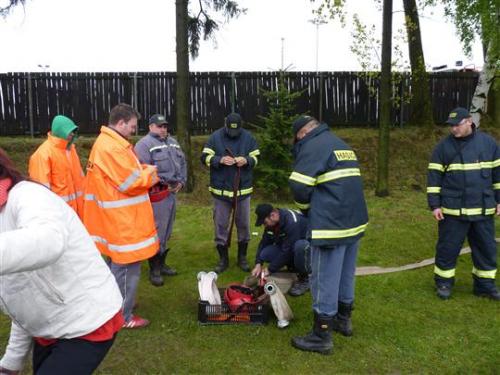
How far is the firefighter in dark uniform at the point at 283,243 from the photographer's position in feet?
18.0

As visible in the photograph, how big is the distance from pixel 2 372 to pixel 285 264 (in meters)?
3.58

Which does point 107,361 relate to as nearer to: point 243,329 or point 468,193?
point 243,329

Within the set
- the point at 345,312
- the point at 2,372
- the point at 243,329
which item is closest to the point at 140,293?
the point at 243,329

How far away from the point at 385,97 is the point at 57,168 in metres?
7.15

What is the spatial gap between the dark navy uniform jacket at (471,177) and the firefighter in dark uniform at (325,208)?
5.56 feet

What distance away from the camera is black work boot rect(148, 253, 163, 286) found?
19.7 feet

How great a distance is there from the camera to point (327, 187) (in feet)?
13.8

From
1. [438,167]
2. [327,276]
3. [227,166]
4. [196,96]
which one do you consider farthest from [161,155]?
[196,96]

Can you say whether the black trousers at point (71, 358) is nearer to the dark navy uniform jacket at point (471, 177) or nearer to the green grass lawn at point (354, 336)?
the green grass lawn at point (354, 336)

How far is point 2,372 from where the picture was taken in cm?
250

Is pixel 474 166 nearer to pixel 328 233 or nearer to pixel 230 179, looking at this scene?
pixel 328 233

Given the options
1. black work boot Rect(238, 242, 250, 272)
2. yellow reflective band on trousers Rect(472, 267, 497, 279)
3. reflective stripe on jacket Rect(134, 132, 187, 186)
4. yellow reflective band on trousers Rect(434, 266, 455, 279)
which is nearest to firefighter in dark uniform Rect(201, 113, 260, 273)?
black work boot Rect(238, 242, 250, 272)

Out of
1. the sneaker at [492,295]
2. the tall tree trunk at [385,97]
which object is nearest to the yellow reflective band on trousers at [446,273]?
the sneaker at [492,295]

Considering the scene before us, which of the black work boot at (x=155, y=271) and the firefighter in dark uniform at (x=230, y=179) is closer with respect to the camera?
the black work boot at (x=155, y=271)
